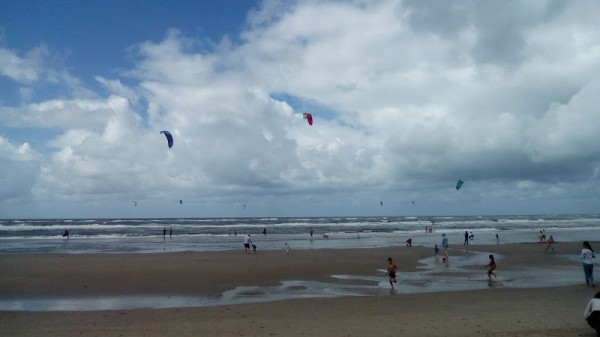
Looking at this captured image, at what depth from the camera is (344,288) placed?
1512 centimetres

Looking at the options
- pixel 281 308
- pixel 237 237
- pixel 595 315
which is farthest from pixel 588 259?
pixel 237 237

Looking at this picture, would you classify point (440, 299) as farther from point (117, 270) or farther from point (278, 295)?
point (117, 270)

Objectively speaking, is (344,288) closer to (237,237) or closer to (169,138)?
(169,138)

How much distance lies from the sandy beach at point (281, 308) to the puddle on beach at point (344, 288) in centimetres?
45

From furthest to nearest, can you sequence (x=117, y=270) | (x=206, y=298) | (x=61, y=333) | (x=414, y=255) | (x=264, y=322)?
(x=414, y=255) < (x=117, y=270) < (x=206, y=298) < (x=264, y=322) < (x=61, y=333)

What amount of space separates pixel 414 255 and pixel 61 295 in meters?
19.6

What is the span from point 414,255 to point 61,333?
2141cm

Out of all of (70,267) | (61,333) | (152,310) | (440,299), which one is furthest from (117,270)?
(440,299)

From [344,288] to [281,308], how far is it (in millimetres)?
4075

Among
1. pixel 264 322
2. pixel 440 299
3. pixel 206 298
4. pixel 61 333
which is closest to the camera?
pixel 61 333

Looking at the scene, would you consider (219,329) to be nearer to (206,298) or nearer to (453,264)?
(206,298)

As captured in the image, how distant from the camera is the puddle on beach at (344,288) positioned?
1268 centimetres

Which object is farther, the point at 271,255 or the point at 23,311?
the point at 271,255

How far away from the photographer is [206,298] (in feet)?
44.3
